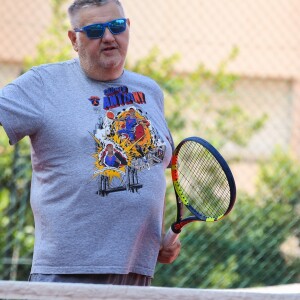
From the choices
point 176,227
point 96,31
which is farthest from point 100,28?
point 176,227

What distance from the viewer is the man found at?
10.0ft

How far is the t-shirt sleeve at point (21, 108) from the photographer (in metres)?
3.02

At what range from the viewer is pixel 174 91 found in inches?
225

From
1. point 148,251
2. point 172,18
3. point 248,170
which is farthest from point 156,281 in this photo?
point 172,18

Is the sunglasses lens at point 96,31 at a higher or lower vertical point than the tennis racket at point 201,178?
higher

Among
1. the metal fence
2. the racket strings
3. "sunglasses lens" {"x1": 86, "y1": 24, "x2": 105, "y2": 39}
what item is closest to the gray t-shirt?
"sunglasses lens" {"x1": 86, "y1": 24, "x2": 105, "y2": 39}

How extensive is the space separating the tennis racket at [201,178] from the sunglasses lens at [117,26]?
514 millimetres

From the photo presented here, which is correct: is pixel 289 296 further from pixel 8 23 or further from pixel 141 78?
pixel 8 23

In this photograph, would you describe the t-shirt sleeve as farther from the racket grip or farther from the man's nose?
the racket grip

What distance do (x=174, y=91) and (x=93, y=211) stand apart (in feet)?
9.06

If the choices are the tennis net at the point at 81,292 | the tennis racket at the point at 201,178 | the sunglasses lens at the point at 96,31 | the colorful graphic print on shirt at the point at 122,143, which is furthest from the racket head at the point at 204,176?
the tennis net at the point at 81,292

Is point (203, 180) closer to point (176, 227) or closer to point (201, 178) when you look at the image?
point (201, 178)

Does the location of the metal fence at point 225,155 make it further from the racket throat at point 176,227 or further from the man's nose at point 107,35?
the man's nose at point 107,35

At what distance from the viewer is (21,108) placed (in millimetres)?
3033
